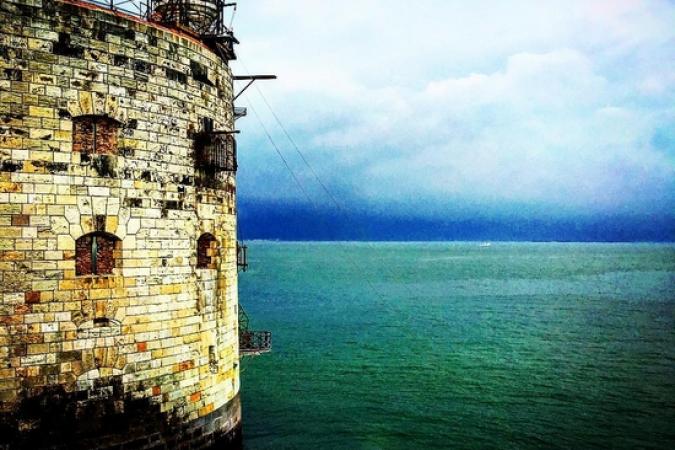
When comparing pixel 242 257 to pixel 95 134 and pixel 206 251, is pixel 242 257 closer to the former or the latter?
pixel 206 251

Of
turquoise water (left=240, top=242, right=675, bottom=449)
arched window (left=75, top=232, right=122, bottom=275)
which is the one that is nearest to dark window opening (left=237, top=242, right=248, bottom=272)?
arched window (left=75, top=232, right=122, bottom=275)

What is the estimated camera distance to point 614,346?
32.7 meters

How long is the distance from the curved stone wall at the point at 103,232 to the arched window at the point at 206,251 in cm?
41

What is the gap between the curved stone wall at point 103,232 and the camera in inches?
414

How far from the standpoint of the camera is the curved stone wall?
10.5m

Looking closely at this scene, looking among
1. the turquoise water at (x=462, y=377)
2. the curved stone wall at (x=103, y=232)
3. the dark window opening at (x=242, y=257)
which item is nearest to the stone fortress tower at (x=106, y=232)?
the curved stone wall at (x=103, y=232)

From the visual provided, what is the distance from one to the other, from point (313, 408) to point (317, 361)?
293 inches

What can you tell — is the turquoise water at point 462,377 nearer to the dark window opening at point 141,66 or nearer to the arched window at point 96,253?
the arched window at point 96,253

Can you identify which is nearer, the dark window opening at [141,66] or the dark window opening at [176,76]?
the dark window opening at [141,66]

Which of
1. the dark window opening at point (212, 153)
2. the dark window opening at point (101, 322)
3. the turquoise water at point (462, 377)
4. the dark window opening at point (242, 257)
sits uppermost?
the dark window opening at point (212, 153)

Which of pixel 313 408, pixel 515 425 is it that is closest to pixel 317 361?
pixel 313 408

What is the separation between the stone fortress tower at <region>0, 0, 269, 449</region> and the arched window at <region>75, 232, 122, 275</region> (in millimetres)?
29

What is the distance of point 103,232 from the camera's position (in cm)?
1141

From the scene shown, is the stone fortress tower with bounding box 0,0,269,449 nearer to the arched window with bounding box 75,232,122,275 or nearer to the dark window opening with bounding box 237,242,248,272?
the arched window with bounding box 75,232,122,275
